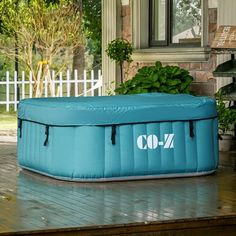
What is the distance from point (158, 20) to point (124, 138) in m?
3.83

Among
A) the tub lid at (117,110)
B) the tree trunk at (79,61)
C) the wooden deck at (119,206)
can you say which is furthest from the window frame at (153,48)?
the tree trunk at (79,61)

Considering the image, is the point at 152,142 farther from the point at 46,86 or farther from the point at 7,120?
the point at 46,86

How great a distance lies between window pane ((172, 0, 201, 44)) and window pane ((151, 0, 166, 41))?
0.46 ft

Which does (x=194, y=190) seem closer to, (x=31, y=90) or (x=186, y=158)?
(x=186, y=158)

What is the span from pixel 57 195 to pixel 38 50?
927cm

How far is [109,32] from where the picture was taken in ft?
32.8

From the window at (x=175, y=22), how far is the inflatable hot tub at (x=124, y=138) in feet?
9.12

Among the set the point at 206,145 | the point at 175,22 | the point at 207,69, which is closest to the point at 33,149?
the point at 206,145

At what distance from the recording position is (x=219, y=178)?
20.4 ft

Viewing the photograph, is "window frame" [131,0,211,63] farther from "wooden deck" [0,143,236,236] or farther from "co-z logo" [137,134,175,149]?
"co-z logo" [137,134,175,149]

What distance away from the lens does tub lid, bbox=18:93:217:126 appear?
231 inches

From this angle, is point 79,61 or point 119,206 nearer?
point 119,206

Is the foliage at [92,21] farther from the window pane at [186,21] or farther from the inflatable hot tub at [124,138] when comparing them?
the inflatable hot tub at [124,138]

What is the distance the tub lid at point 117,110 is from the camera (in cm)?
587
